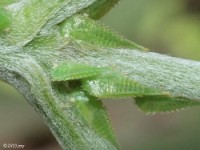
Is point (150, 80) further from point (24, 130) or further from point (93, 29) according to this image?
point (24, 130)

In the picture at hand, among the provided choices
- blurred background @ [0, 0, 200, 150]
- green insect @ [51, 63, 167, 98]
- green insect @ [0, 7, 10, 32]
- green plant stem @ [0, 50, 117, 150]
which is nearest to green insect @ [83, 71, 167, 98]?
green insect @ [51, 63, 167, 98]

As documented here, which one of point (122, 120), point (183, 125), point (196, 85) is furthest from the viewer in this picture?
point (122, 120)

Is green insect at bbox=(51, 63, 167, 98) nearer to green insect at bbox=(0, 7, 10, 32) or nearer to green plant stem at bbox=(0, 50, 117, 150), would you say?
green plant stem at bbox=(0, 50, 117, 150)

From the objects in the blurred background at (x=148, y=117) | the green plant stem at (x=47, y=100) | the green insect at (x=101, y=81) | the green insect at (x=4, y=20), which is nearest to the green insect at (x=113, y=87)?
the green insect at (x=101, y=81)

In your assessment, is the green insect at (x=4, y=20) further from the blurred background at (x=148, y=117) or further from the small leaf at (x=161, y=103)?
the blurred background at (x=148, y=117)

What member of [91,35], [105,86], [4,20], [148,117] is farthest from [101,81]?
[148,117]

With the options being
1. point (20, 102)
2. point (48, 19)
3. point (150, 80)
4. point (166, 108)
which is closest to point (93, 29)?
point (48, 19)
